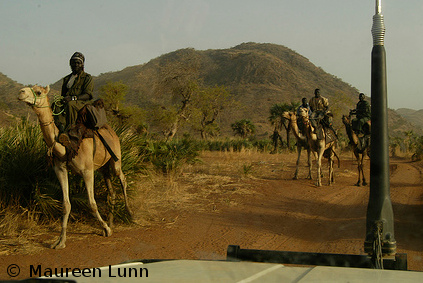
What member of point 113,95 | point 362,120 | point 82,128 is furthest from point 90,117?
point 113,95

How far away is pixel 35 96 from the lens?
6555 mm

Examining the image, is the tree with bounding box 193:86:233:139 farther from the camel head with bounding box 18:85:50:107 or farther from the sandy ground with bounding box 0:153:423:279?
the camel head with bounding box 18:85:50:107

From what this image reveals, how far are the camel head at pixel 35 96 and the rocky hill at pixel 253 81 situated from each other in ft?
186

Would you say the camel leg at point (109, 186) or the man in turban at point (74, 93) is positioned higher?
the man in turban at point (74, 93)

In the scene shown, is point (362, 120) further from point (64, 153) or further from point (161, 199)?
point (64, 153)

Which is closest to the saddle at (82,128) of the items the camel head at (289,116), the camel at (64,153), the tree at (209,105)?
the camel at (64,153)

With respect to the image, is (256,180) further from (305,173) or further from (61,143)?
(61,143)

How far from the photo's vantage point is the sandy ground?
6539 mm

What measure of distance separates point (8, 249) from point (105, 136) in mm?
2585

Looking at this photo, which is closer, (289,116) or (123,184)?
(123,184)

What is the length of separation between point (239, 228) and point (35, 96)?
191 inches

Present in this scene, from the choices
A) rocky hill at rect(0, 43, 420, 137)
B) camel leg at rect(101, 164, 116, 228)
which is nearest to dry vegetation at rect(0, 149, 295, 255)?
camel leg at rect(101, 164, 116, 228)

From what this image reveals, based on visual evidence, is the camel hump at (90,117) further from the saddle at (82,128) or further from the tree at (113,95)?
the tree at (113,95)

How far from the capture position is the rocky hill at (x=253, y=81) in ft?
236
